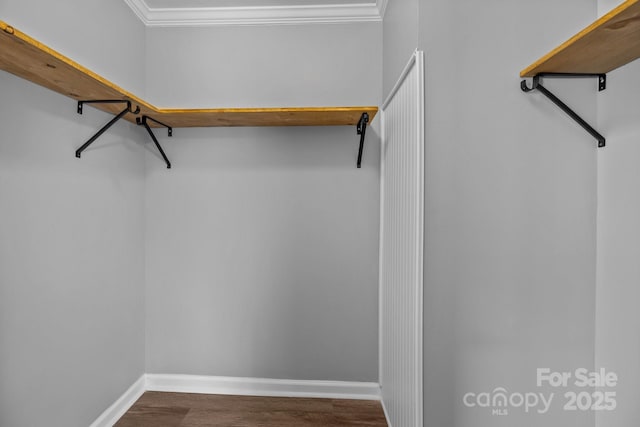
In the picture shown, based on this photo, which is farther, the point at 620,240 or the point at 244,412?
the point at 244,412

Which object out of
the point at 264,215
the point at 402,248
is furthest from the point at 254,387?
the point at 402,248

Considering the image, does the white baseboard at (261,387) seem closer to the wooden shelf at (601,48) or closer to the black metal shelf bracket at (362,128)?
the black metal shelf bracket at (362,128)

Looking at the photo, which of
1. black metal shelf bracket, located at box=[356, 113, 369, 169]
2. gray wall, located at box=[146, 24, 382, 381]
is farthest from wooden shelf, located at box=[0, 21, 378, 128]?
gray wall, located at box=[146, 24, 382, 381]

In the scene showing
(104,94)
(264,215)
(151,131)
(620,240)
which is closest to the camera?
(620,240)

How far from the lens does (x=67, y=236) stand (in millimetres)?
1602

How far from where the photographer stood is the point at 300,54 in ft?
7.38

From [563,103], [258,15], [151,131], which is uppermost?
[258,15]

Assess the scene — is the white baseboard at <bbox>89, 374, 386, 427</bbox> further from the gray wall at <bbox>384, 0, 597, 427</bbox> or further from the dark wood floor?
the gray wall at <bbox>384, 0, 597, 427</bbox>

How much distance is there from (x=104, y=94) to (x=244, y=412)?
72.5 inches

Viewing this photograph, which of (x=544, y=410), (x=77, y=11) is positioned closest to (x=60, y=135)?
(x=77, y=11)

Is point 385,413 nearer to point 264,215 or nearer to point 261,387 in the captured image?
point 261,387

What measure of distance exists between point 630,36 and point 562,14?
16.4 inches

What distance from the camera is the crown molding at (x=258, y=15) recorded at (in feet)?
7.21

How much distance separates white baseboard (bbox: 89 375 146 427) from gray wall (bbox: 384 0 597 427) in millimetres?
1681
